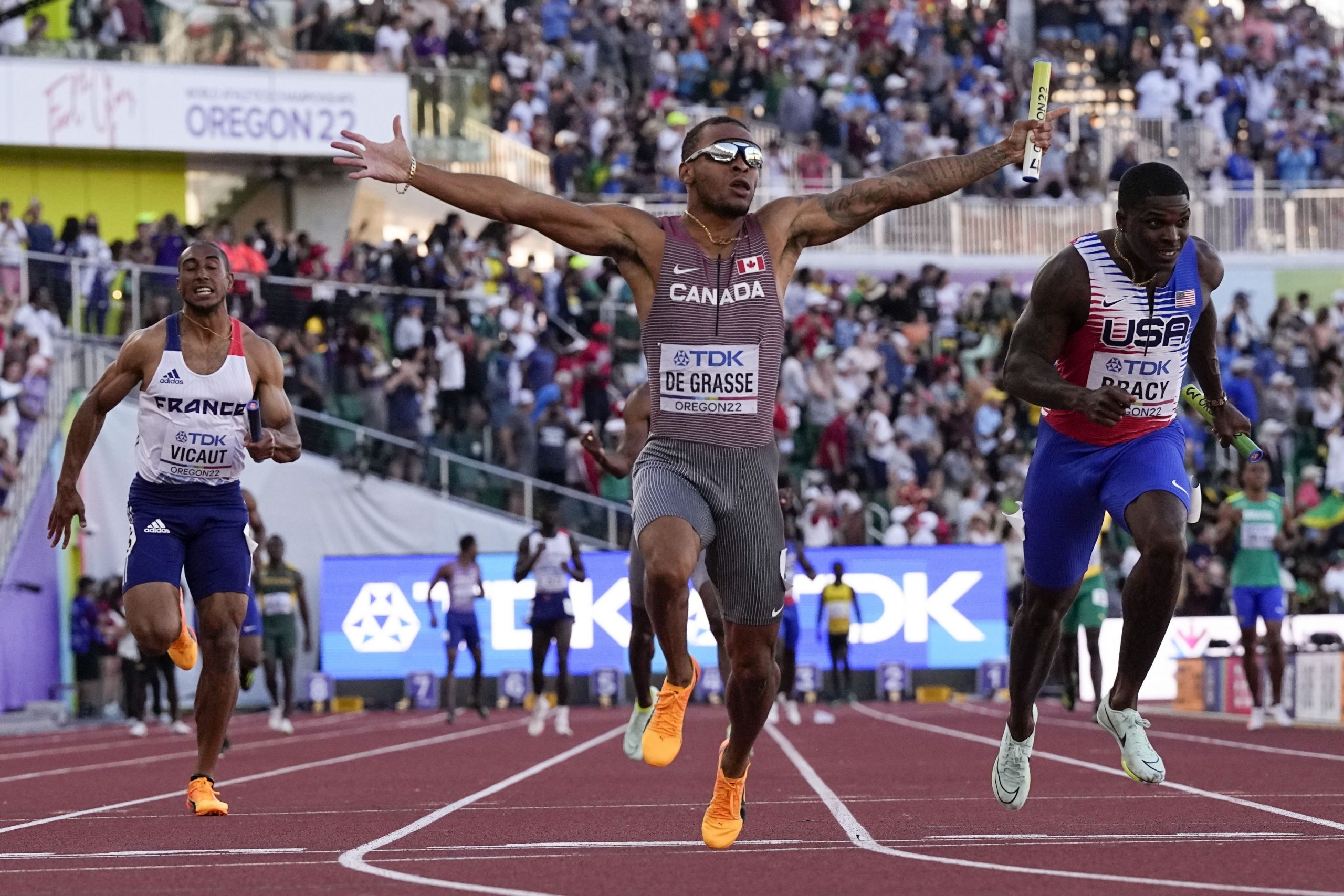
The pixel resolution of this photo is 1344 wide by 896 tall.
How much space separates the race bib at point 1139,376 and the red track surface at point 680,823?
1664 mm

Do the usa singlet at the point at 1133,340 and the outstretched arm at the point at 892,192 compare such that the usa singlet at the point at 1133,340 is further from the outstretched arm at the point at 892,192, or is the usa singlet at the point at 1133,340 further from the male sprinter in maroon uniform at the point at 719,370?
the male sprinter in maroon uniform at the point at 719,370

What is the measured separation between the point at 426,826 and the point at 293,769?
5.61 m

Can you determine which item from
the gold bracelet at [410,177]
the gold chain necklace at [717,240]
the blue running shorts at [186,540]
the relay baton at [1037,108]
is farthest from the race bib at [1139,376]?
the blue running shorts at [186,540]

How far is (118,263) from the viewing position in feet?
82.1

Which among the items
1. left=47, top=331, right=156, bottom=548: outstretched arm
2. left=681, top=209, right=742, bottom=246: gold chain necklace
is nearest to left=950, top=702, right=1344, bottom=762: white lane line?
left=681, top=209, right=742, bottom=246: gold chain necklace

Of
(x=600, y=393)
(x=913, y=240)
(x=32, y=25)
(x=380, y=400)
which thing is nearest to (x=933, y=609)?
(x=600, y=393)

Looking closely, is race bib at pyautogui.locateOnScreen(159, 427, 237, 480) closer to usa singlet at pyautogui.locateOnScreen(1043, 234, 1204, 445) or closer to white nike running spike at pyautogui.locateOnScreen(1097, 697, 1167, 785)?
usa singlet at pyautogui.locateOnScreen(1043, 234, 1204, 445)

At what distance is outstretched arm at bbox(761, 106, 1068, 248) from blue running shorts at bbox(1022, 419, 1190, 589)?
120 centimetres

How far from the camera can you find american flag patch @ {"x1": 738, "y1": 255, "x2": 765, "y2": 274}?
7.91 meters

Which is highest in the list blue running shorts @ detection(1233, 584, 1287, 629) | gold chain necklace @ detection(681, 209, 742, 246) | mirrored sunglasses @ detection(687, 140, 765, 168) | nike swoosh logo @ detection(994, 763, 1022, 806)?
mirrored sunglasses @ detection(687, 140, 765, 168)

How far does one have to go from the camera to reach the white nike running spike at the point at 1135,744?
8062 mm

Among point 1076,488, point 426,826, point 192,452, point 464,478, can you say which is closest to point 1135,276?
point 1076,488

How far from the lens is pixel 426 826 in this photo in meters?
9.23

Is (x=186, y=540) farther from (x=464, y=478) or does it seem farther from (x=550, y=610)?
(x=464, y=478)
